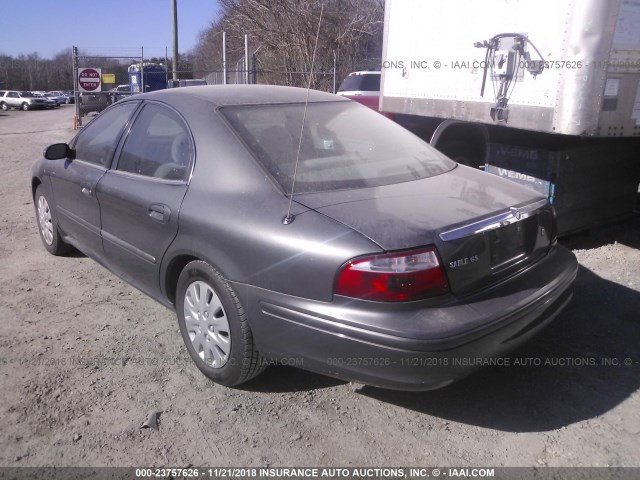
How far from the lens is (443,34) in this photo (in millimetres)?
6012

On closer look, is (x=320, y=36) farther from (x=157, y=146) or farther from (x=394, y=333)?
(x=394, y=333)

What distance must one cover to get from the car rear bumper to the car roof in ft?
4.37

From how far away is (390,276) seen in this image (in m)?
2.43

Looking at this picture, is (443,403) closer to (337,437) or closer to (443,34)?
(337,437)

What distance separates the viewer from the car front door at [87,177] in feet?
13.2

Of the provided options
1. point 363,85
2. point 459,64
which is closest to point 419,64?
point 459,64

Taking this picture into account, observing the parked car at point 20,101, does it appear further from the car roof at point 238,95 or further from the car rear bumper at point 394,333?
the car rear bumper at point 394,333

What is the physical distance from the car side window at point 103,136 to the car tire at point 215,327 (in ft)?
4.59

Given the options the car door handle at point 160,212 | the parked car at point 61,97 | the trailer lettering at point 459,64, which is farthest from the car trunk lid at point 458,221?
the parked car at point 61,97

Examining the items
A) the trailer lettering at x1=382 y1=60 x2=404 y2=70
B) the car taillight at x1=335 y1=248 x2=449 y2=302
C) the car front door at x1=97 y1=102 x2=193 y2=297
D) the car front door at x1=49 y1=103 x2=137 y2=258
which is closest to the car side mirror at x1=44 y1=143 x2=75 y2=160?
the car front door at x1=49 y1=103 x2=137 y2=258

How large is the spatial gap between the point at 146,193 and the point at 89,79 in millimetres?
17009

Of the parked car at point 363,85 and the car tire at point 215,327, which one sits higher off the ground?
the parked car at point 363,85

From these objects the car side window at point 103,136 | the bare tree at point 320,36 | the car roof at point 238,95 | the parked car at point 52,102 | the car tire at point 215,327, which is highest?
the bare tree at point 320,36

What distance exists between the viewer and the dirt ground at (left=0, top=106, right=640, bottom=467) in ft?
8.59
